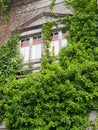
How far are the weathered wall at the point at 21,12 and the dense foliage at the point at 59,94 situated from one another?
3.51 m

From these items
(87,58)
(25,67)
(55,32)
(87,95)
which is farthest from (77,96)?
(55,32)

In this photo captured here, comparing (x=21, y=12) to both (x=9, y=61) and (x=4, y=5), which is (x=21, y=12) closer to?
(x=4, y=5)

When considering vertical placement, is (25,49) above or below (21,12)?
below

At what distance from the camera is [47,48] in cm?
1266

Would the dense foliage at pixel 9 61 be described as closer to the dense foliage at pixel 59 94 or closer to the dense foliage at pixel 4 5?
the dense foliage at pixel 59 94

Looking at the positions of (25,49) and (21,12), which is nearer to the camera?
(25,49)

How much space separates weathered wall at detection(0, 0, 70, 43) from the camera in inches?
561

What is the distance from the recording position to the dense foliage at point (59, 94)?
32.5ft

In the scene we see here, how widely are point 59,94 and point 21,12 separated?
5.84m

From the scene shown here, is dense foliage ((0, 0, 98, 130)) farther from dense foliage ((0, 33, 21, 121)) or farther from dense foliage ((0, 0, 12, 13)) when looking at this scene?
dense foliage ((0, 0, 12, 13))

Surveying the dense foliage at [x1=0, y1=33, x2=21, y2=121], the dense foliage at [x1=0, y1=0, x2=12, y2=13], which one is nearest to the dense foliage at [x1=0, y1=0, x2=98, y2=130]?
the dense foliage at [x1=0, y1=33, x2=21, y2=121]

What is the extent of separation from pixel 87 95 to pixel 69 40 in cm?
287

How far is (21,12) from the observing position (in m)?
14.7

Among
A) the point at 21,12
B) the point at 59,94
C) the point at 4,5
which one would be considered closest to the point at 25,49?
the point at 21,12
